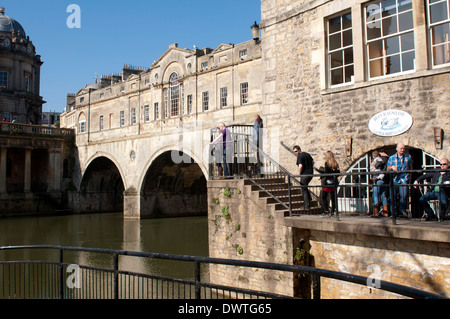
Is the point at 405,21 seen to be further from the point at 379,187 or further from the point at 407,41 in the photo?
the point at 379,187

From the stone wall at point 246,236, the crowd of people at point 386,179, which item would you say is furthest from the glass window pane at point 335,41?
the stone wall at point 246,236

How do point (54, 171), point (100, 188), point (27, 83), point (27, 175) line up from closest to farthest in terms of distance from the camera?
point (27, 175)
point (54, 171)
point (100, 188)
point (27, 83)

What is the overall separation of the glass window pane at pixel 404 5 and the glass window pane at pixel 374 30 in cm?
50

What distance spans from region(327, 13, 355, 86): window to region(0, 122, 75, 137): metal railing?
2916cm

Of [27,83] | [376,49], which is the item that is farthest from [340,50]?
[27,83]

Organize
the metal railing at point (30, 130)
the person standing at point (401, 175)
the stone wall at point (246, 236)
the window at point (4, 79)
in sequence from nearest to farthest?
the person standing at point (401, 175) → the stone wall at point (246, 236) → the metal railing at point (30, 130) → the window at point (4, 79)

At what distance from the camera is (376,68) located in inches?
357

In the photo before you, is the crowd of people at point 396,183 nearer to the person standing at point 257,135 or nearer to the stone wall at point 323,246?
the stone wall at point 323,246

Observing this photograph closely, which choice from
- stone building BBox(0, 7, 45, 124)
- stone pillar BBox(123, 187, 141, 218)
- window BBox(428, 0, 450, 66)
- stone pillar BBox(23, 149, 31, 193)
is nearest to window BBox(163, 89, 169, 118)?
stone pillar BBox(123, 187, 141, 218)

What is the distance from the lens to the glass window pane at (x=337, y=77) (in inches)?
382

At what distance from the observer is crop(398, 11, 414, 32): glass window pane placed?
8422mm

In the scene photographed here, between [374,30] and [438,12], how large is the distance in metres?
1.33
